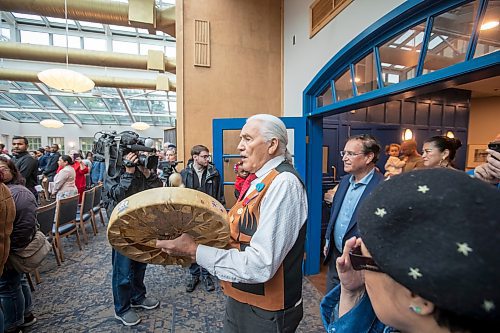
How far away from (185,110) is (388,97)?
2.46 m

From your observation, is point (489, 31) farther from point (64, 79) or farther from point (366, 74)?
point (64, 79)

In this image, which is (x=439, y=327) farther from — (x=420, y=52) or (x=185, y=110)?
(x=185, y=110)

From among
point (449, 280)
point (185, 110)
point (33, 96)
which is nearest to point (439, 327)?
point (449, 280)

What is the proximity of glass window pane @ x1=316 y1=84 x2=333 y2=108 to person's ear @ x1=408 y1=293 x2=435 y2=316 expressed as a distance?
2550 mm

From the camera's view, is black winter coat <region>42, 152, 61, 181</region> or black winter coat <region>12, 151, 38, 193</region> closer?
black winter coat <region>12, 151, 38, 193</region>

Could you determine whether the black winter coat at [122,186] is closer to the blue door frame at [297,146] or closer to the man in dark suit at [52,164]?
the blue door frame at [297,146]

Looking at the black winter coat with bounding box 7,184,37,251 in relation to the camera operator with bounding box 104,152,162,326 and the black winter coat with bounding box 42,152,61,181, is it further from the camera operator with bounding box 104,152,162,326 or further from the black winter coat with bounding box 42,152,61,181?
the black winter coat with bounding box 42,152,61,181

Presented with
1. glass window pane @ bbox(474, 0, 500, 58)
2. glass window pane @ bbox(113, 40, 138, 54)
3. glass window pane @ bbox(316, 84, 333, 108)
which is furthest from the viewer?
glass window pane @ bbox(113, 40, 138, 54)

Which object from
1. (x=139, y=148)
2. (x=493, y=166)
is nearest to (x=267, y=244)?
(x=493, y=166)

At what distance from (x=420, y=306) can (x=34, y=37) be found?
42.4ft

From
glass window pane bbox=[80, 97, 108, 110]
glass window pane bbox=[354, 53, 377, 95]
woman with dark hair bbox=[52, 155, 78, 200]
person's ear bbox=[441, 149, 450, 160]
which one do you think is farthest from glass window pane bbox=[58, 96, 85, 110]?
person's ear bbox=[441, 149, 450, 160]

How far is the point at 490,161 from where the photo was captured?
1171mm

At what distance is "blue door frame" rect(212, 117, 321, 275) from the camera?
2879mm

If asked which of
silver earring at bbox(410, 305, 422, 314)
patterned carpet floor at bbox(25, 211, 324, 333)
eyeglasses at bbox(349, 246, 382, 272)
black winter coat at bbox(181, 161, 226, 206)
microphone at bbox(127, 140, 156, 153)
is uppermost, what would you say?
microphone at bbox(127, 140, 156, 153)
